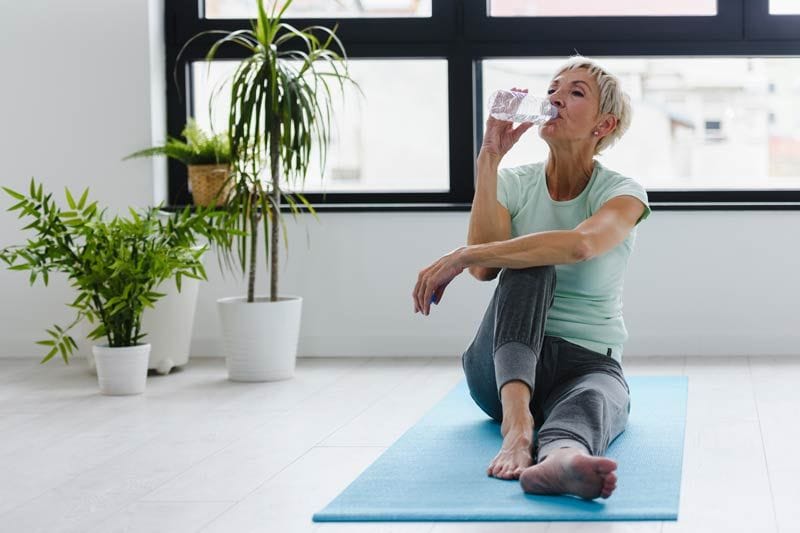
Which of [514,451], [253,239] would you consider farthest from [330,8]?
[514,451]

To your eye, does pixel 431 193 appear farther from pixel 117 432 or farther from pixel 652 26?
pixel 117 432

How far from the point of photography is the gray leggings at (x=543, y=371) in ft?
7.72

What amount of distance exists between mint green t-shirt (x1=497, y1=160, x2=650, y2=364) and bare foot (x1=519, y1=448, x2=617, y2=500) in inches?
21.7

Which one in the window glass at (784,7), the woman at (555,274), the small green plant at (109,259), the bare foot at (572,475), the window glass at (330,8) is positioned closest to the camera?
the bare foot at (572,475)

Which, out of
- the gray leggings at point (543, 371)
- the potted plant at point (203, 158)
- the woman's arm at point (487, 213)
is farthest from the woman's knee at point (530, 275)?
the potted plant at point (203, 158)

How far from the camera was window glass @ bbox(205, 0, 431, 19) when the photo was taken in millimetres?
4480

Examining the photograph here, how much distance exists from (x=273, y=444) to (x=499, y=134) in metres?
0.89

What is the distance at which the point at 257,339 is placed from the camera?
12.5 feet

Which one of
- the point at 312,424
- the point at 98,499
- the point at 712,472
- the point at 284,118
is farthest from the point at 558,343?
the point at 284,118

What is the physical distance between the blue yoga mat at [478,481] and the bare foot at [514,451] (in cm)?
2

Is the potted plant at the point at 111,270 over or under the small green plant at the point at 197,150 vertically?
under

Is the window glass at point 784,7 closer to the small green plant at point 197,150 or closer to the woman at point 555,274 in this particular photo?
the woman at point 555,274

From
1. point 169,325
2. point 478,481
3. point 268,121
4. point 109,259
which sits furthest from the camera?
point 169,325

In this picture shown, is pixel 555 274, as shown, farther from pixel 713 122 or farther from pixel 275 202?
pixel 713 122
